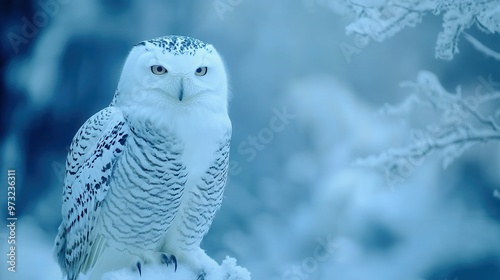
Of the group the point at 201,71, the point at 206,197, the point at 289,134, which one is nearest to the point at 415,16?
the point at 289,134

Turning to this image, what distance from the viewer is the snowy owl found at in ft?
4.87

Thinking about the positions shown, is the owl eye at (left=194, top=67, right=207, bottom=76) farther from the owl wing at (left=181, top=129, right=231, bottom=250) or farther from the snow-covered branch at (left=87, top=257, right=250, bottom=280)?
the snow-covered branch at (left=87, top=257, right=250, bottom=280)

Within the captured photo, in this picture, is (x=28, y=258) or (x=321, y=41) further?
(x=321, y=41)

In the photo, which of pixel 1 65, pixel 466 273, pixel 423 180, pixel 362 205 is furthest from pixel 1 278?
pixel 466 273

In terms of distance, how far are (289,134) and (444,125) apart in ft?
1.75

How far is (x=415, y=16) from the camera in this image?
196 centimetres

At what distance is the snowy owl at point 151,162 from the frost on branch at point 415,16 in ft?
1.95

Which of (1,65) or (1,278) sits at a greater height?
(1,65)

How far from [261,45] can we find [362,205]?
2.01 feet

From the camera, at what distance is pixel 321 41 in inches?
75.2

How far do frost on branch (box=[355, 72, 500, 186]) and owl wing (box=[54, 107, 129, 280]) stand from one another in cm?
83

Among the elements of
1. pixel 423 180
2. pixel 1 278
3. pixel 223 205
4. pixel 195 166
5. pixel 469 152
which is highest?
pixel 469 152

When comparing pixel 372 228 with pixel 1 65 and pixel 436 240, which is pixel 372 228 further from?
pixel 1 65

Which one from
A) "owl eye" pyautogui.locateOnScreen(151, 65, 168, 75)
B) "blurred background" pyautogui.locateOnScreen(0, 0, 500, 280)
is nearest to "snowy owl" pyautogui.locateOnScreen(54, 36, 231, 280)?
"owl eye" pyautogui.locateOnScreen(151, 65, 168, 75)
